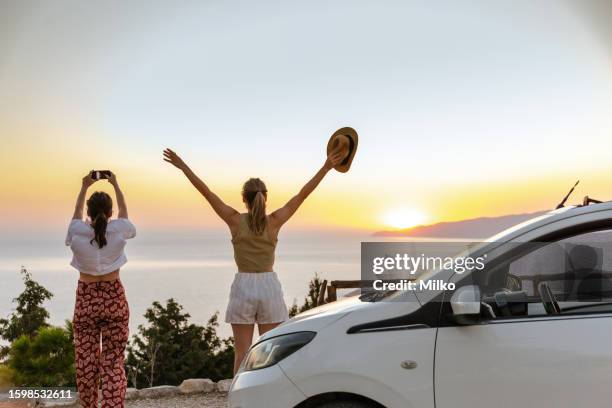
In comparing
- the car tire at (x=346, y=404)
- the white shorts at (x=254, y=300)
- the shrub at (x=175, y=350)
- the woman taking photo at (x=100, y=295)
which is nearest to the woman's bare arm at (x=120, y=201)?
the woman taking photo at (x=100, y=295)

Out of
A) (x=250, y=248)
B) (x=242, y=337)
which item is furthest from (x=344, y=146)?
(x=242, y=337)

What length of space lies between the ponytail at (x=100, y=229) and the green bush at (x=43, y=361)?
28.2 ft

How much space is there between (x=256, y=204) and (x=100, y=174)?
49.0 inches

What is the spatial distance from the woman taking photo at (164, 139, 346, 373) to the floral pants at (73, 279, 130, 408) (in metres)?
0.84

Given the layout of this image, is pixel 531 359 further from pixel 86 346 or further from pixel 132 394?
pixel 132 394

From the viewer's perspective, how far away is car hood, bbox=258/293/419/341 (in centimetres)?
361

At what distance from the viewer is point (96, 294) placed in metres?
5.42

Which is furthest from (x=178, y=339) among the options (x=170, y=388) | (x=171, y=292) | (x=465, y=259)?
(x=465, y=259)

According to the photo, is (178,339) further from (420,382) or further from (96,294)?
(420,382)

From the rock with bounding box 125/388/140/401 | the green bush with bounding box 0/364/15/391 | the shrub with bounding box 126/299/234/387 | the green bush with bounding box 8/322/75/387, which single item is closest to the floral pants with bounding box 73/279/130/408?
the rock with bounding box 125/388/140/401

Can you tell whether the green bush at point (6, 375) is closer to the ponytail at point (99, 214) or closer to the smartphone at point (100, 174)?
the smartphone at point (100, 174)

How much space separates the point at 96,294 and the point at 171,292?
31325 mm

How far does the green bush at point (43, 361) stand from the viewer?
13.4 meters

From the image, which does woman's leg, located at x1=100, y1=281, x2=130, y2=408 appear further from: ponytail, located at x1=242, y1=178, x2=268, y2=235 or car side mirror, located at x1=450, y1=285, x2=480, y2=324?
car side mirror, located at x1=450, y1=285, x2=480, y2=324
